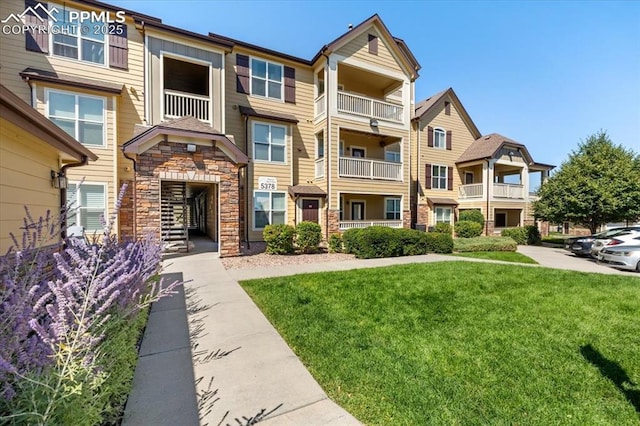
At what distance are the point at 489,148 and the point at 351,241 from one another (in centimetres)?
1400

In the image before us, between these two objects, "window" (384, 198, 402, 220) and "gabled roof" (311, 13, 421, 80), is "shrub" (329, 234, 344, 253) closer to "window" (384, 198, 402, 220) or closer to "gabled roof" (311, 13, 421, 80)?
"window" (384, 198, 402, 220)

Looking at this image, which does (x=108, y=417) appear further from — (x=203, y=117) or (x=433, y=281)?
(x=203, y=117)

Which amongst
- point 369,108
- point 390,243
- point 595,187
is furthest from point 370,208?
point 595,187

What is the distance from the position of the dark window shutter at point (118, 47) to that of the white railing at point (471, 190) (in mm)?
21230

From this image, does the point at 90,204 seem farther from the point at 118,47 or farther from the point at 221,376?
the point at 221,376

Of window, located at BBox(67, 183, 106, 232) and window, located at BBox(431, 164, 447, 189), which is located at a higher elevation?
window, located at BBox(431, 164, 447, 189)

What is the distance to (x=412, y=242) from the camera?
12.1 meters

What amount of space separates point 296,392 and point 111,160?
1163cm

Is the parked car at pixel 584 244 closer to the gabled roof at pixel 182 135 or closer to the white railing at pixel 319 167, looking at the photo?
the white railing at pixel 319 167

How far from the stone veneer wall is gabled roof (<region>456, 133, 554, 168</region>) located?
17054mm

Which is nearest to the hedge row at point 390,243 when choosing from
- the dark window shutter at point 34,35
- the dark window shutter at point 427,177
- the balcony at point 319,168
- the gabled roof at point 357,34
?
the balcony at point 319,168

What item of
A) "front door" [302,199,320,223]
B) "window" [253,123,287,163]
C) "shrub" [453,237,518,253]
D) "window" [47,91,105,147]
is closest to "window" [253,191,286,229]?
"front door" [302,199,320,223]

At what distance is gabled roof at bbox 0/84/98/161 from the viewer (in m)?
3.50

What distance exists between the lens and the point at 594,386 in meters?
3.10
